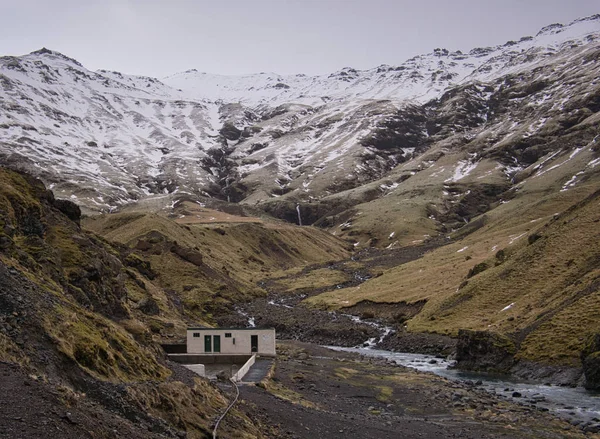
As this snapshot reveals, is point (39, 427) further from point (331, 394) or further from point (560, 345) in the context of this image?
point (560, 345)

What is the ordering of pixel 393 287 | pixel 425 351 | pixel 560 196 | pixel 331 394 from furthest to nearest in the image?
1. pixel 560 196
2. pixel 393 287
3. pixel 425 351
4. pixel 331 394

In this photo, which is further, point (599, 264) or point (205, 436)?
point (599, 264)

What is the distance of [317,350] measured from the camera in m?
71.2

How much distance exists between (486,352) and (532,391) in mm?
11355

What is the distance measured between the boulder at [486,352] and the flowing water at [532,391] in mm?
1244

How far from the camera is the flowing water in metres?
39.0

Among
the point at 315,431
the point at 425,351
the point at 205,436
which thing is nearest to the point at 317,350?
the point at 425,351

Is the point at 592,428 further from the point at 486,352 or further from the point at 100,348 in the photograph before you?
the point at 100,348

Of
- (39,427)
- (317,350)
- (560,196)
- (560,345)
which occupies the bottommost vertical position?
(317,350)

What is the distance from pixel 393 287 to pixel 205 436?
279 feet

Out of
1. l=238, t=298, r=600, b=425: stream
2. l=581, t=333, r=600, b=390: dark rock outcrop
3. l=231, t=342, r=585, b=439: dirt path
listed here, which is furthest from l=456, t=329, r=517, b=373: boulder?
l=581, t=333, r=600, b=390: dark rock outcrop

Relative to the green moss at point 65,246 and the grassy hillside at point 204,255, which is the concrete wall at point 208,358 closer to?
the green moss at point 65,246

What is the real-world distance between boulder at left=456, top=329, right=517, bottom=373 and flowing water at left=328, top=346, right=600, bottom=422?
124 centimetres

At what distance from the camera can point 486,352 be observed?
57500mm
